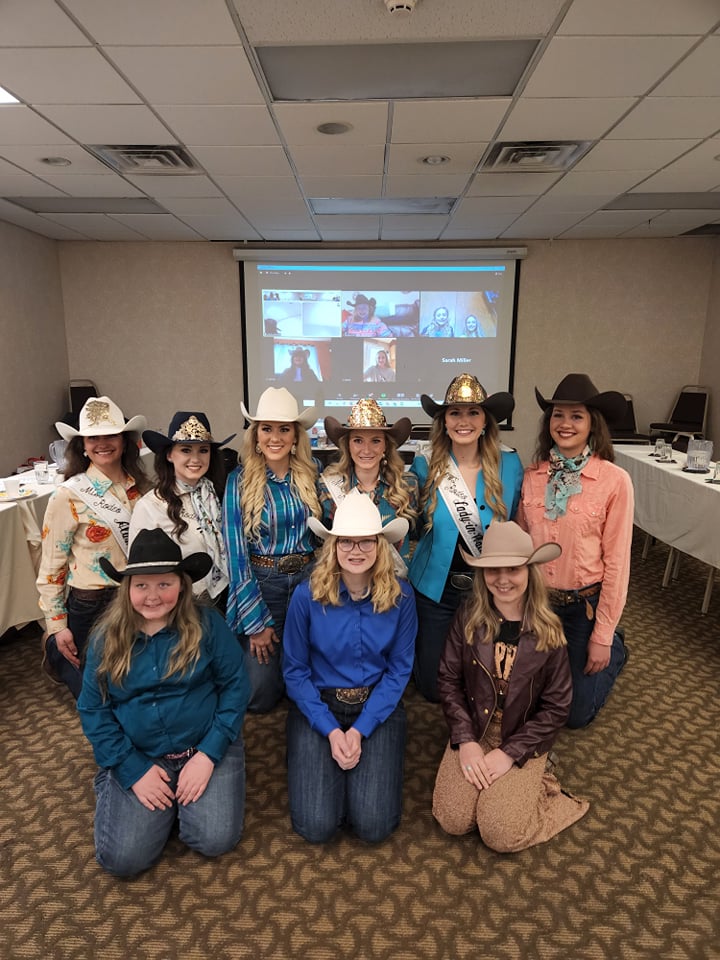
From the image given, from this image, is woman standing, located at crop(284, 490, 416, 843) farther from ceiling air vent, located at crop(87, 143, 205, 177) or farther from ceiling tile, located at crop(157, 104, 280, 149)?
ceiling air vent, located at crop(87, 143, 205, 177)

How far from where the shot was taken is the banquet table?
3289 millimetres

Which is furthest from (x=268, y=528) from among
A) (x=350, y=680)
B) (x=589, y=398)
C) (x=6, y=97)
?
(x=6, y=97)

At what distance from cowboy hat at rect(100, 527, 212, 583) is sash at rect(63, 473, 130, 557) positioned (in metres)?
0.53

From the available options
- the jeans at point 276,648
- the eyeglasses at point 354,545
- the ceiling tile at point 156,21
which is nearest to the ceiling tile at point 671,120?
the ceiling tile at point 156,21

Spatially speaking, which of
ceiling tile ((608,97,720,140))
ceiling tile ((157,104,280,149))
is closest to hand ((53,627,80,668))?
ceiling tile ((157,104,280,149))

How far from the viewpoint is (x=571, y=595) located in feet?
7.40

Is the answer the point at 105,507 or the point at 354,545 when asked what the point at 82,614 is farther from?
the point at 354,545

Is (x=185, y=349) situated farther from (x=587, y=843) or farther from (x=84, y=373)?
(x=587, y=843)

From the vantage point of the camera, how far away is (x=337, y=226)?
5.59 metres

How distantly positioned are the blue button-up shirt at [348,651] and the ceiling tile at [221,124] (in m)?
2.61

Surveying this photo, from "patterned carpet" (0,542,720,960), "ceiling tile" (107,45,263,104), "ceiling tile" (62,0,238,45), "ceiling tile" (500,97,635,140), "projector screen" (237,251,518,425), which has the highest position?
"ceiling tile" (500,97,635,140)

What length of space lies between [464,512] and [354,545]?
0.64 m

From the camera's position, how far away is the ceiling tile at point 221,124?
2.98 metres

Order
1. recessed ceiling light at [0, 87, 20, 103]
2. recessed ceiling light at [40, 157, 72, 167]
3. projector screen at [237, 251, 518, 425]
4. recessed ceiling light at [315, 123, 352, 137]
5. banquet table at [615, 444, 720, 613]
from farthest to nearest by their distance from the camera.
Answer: projector screen at [237, 251, 518, 425] → recessed ceiling light at [40, 157, 72, 167] → banquet table at [615, 444, 720, 613] → recessed ceiling light at [315, 123, 352, 137] → recessed ceiling light at [0, 87, 20, 103]
